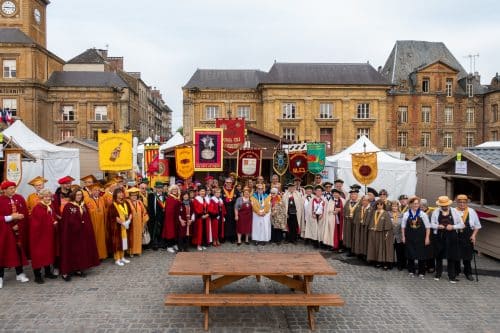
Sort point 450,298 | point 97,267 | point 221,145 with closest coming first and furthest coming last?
point 450,298, point 97,267, point 221,145

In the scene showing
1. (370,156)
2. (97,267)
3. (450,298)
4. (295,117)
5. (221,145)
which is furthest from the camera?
(295,117)

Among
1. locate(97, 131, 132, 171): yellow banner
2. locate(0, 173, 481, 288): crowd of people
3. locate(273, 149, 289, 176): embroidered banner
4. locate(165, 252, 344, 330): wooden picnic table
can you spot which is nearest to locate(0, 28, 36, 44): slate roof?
locate(97, 131, 132, 171): yellow banner

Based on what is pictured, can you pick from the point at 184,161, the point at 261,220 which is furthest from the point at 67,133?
the point at 261,220

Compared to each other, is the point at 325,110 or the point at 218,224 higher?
the point at 325,110

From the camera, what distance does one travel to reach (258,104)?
141 feet

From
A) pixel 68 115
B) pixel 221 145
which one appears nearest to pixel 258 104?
pixel 68 115

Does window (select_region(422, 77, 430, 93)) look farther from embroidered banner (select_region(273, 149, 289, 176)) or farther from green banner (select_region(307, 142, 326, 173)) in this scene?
embroidered banner (select_region(273, 149, 289, 176))

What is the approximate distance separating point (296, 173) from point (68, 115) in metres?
38.1

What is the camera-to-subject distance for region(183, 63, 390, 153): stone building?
4134cm

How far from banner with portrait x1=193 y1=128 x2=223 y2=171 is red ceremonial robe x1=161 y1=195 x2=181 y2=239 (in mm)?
3324

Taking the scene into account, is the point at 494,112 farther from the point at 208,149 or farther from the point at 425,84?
the point at 208,149

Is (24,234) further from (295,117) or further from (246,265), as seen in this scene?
(295,117)

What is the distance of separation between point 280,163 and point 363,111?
1209 inches

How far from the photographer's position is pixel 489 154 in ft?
33.0
